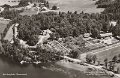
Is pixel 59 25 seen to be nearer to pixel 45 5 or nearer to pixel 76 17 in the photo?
pixel 76 17

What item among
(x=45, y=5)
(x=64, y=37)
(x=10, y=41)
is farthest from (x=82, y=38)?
(x=45, y=5)

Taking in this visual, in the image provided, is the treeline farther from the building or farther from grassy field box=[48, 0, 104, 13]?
the building

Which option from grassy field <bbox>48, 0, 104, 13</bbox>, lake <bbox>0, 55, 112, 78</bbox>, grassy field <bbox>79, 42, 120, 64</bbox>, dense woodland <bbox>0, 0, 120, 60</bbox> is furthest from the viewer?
grassy field <bbox>48, 0, 104, 13</bbox>

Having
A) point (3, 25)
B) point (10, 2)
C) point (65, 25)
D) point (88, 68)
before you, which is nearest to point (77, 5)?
point (10, 2)

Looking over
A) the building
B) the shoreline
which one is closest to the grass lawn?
the building

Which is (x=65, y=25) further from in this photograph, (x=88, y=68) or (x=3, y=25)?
(x=3, y=25)

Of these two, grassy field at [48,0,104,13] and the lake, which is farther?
grassy field at [48,0,104,13]
